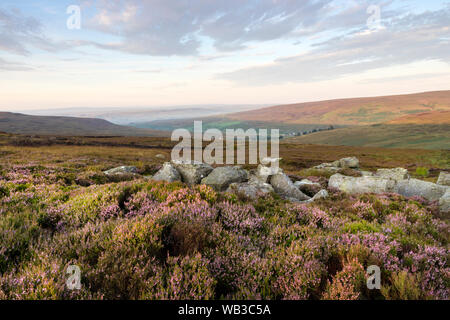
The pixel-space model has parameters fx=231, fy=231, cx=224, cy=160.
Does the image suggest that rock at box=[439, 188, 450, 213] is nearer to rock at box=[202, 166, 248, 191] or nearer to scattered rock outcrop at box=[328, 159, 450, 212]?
scattered rock outcrop at box=[328, 159, 450, 212]

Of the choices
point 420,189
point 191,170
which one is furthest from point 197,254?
point 420,189

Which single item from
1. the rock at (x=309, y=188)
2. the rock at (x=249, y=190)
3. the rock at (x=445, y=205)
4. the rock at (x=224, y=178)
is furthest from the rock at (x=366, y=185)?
the rock at (x=224, y=178)

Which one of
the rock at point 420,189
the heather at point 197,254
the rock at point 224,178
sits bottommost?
the rock at point 420,189

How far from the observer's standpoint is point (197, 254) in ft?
11.7

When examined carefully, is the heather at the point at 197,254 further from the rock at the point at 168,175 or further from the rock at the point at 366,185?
the rock at the point at 366,185

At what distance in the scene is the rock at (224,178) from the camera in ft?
41.0

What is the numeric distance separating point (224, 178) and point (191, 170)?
2.68 meters

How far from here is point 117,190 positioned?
675 centimetres

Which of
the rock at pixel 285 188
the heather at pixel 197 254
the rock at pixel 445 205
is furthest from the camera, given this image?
the rock at pixel 285 188

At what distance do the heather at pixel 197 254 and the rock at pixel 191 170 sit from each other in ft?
24.9

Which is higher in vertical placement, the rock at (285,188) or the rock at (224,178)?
the rock at (224,178)

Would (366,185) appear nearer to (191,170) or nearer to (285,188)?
(285,188)
